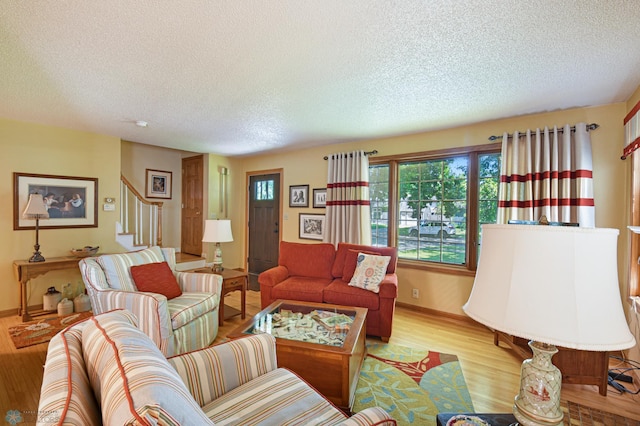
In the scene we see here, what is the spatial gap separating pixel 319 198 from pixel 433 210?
1.77 meters

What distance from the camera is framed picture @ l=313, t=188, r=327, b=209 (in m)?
4.60

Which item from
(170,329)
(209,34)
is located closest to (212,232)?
(170,329)

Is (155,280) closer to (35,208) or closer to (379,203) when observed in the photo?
(35,208)

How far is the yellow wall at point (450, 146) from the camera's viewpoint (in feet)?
8.74

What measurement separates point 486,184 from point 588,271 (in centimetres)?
293

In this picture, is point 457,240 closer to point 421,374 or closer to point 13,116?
point 421,374

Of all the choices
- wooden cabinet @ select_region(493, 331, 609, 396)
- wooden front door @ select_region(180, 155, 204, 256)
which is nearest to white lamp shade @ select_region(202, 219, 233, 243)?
wooden front door @ select_region(180, 155, 204, 256)

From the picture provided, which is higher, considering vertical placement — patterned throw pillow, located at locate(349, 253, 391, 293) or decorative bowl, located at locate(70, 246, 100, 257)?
decorative bowl, located at locate(70, 246, 100, 257)

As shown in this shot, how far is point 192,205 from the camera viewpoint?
5566 millimetres

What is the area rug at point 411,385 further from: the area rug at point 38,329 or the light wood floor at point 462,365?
the area rug at point 38,329

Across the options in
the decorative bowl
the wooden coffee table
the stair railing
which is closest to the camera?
the wooden coffee table

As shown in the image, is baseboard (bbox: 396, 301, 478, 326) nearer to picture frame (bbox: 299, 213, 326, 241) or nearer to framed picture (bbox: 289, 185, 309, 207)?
picture frame (bbox: 299, 213, 326, 241)

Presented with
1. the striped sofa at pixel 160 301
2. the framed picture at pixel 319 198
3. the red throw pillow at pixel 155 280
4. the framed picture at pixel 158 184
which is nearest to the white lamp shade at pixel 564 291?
the striped sofa at pixel 160 301

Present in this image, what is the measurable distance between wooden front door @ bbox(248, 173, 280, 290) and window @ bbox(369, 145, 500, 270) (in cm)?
187
